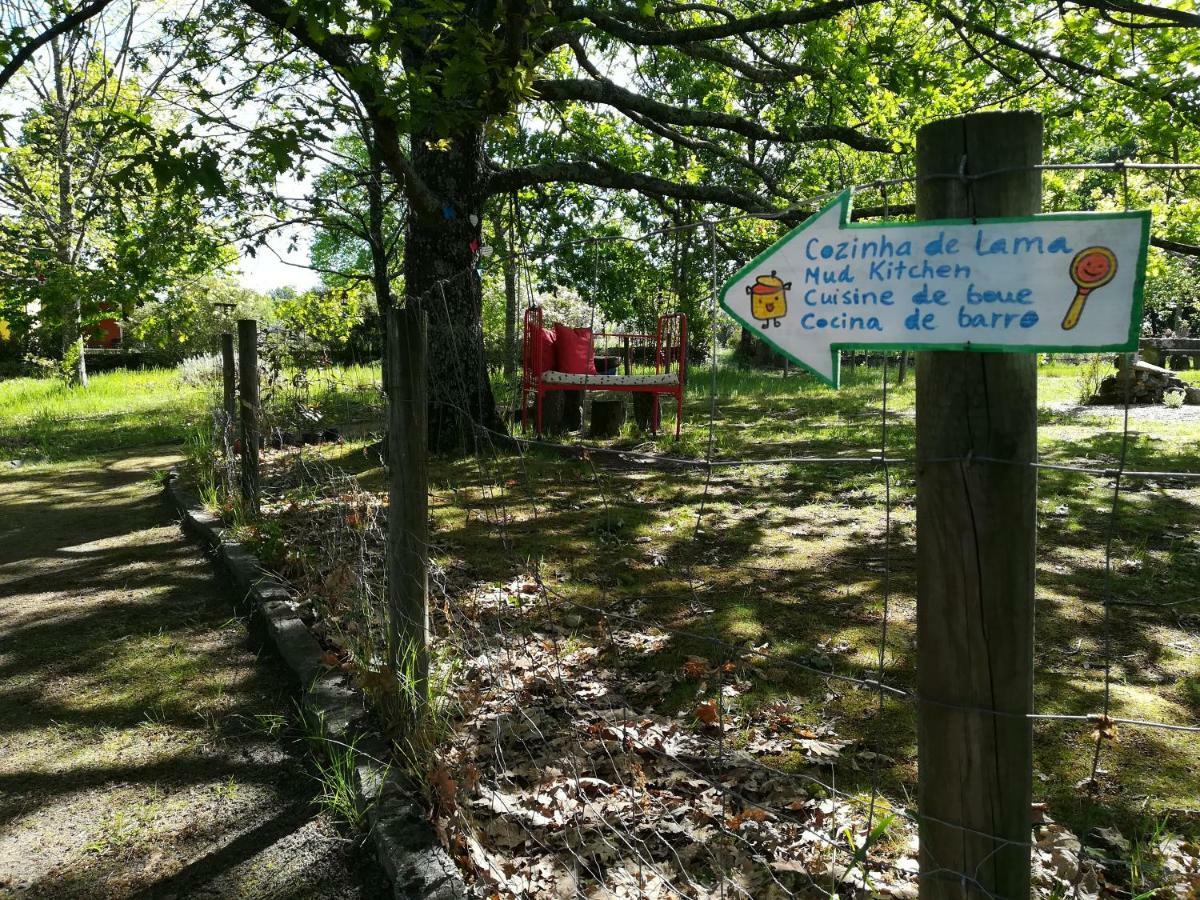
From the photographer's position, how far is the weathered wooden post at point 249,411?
6652mm

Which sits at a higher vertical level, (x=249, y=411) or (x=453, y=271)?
(x=453, y=271)

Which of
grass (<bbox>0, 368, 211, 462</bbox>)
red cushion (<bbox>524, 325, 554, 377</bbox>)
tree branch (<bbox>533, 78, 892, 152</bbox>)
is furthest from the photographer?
grass (<bbox>0, 368, 211, 462</bbox>)

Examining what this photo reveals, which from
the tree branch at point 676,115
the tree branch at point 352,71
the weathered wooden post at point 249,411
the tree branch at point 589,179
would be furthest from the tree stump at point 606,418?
the tree branch at point 352,71

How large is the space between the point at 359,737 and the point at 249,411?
4.21 metres

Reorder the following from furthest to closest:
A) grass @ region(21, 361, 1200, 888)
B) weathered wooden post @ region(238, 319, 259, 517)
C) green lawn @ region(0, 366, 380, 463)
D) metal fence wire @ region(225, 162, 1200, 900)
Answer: green lawn @ region(0, 366, 380, 463), weathered wooden post @ region(238, 319, 259, 517), grass @ region(21, 361, 1200, 888), metal fence wire @ region(225, 162, 1200, 900)

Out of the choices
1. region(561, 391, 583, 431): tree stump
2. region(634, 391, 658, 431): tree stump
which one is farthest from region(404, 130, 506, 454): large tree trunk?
region(634, 391, 658, 431): tree stump

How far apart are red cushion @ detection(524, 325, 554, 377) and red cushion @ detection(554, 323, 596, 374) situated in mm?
91

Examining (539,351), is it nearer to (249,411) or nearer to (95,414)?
(249,411)

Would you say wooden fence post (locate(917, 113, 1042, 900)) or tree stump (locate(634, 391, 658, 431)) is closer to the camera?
wooden fence post (locate(917, 113, 1042, 900))

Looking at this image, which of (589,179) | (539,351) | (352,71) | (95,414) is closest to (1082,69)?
(589,179)

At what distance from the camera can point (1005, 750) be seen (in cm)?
169

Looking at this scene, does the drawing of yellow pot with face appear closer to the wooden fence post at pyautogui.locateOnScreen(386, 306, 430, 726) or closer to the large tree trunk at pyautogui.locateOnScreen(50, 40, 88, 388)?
the wooden fence post at pyautogui.locateOnScreen(386, 306, 430, 726)

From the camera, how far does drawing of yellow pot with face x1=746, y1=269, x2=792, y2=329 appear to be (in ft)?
5.89

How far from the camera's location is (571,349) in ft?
34.7
